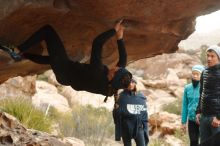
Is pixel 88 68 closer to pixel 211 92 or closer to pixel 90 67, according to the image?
pixel 90 67

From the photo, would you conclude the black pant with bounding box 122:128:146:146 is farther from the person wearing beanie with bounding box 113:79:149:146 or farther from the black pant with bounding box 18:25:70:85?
the black pant with bounding box 18:25:70:85

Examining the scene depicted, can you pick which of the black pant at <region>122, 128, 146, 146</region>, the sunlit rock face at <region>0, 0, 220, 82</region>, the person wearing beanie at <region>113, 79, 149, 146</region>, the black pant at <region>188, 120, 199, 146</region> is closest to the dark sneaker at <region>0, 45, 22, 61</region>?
the sunlit rock face at <region>0, 0, 220, 82</region>

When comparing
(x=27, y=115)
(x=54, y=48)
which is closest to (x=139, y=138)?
(x=54, y=48)

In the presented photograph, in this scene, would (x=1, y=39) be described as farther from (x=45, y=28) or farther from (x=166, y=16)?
(x=166, y=16)

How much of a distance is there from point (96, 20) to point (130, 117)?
1.94m

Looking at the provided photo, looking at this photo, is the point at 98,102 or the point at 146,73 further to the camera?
the point at 146,73

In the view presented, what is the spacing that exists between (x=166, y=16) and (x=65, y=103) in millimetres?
16415

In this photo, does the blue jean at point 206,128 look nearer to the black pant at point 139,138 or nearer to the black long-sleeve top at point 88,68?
the black long-sleeve top at point 88,68

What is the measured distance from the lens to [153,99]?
2714 centimetres

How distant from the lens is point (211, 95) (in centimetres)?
608

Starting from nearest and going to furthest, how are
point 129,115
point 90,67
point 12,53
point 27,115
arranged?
point 90,67, point 12,53, point 129,115, point 27,115

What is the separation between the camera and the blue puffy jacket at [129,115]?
7.98 metres

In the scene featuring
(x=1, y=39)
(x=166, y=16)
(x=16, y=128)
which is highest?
(x=166, y=16)

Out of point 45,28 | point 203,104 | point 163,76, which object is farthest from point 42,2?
point 163,76
